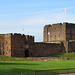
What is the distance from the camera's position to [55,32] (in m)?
90.1

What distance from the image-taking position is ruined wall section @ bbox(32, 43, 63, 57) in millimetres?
71688

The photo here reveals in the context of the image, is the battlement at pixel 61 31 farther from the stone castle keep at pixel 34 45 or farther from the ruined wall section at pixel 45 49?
the ruined wall section at pixel 45 49

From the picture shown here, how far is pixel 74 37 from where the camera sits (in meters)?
89.8

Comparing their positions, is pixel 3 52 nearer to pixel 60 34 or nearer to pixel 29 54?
pixel 29 54

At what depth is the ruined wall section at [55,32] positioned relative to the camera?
288ft

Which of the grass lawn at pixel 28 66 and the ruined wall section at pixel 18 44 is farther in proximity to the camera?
the ruined wall section at pixel 18 44

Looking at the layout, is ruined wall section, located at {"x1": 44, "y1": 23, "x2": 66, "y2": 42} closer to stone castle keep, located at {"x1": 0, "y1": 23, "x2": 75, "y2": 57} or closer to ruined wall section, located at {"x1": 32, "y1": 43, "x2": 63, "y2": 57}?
stone castle keep, located at {"x1": 0, "y1": 23, "x2": 75, "y2": 57}

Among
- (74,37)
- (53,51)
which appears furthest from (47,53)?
(74,37)

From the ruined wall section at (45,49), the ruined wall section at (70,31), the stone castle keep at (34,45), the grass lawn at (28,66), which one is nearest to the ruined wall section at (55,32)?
the stone castle keep at (34,45)

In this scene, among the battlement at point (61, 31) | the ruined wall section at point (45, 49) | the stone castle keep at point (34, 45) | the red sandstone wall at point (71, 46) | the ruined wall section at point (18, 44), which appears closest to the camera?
the ruined wall section at point (18, 44)

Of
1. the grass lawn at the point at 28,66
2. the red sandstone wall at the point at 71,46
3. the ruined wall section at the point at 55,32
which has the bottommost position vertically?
the grass lawn at the point at 28,66

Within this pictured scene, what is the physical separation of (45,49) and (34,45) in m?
4.71

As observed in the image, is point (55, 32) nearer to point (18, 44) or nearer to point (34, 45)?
point (34, 45)

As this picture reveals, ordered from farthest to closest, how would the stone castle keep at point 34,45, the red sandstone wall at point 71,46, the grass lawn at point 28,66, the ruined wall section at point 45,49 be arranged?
the red sandstone wall at point 71,46 → the ruined wall section at point 45,49 → the stone castle keep at point 34,45 → the grass lawn at point 28,66
